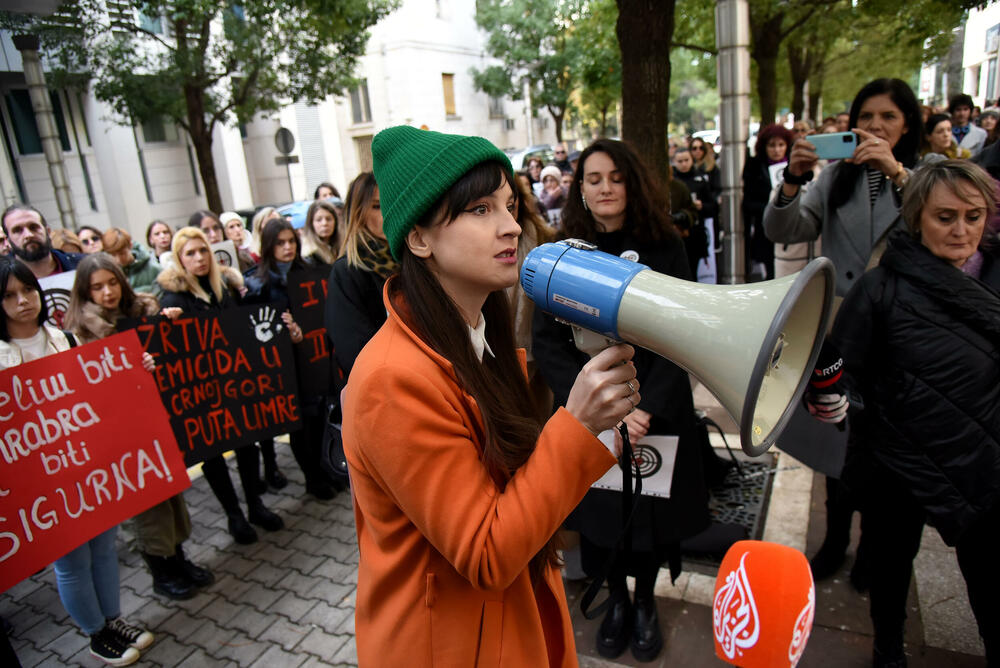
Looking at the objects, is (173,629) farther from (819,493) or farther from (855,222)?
(855,222)

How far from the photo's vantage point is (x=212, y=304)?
4203mm

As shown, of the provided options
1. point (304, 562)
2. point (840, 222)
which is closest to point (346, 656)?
point (304, 562)

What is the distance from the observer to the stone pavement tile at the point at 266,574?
369 centimetres

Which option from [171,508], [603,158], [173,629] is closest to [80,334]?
[171,508]

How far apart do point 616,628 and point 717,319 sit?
212 centimetres

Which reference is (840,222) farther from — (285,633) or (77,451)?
(77,451)

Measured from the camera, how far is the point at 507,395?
1.36 m

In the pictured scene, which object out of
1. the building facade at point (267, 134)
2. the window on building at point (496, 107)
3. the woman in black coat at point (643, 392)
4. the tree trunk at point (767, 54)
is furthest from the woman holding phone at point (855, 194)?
the window on building at point (496, 107)

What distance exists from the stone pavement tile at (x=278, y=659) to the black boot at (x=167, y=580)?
0.81 metres

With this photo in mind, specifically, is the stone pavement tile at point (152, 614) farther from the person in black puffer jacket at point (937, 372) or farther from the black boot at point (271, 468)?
the person in black puffer jacket at point (937, 372)

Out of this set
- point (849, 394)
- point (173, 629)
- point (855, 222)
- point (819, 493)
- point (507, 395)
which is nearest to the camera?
point (507, 395)

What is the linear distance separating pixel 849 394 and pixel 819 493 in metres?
2.02

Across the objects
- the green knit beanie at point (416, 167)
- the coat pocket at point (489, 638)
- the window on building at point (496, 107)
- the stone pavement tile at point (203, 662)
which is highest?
the window on building at point (496, 107)

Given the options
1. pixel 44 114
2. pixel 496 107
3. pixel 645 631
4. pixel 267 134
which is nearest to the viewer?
pixel 645 631
